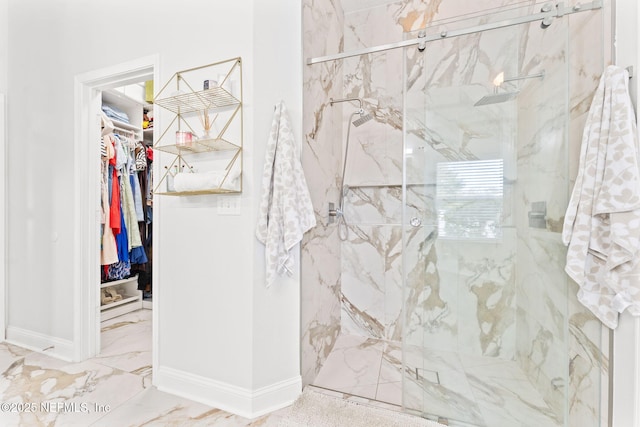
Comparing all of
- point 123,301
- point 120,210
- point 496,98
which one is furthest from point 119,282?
point 496,98

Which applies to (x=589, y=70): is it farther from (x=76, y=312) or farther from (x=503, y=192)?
(x=76, y=312)

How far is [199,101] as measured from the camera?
1.65 meters

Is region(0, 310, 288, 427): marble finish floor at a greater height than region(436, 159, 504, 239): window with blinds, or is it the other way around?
region(436, 159, 504, 239): window with blinds

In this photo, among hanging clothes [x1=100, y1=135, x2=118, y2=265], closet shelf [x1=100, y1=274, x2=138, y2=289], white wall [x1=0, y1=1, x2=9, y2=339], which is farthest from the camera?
closet shelf [x1=100, y1=274, x2=138, y2=289]

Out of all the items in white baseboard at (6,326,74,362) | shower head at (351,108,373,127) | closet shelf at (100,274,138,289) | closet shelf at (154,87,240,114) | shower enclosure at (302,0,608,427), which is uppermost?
shower head at (351,108,373,127)

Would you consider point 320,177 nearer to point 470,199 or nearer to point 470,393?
point 470,199

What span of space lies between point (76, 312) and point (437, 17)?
365 centimetres

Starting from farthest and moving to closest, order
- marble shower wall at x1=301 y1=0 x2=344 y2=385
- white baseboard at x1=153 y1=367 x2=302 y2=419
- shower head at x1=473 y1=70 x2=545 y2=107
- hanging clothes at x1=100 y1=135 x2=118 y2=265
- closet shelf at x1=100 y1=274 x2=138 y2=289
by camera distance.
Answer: closet shelf at x1=100 y1=274 x2=138 y2=289 → hanging clothes at x1=100 y1=135 x2=118 y2=265 → marble shower wall at x1=301 y1=0 x2=344 y2=385 → white baseboard at x1=153 y1=367 x2=302 y2=419 → shower head at x1=473 y1=70 x2=545 y2=107

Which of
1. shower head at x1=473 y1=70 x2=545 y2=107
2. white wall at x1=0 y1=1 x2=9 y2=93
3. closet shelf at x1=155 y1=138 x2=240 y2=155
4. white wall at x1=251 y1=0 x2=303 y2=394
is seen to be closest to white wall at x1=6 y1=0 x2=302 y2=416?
white wall at x1=251 y1=0 x2=303 y2=394

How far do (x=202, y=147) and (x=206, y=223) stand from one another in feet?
1.42

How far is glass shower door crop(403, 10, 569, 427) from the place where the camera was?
141 centimetres

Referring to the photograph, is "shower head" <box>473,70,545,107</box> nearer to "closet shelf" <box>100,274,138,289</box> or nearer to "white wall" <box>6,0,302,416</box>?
"white wall" <box>6,0,302,416</box>

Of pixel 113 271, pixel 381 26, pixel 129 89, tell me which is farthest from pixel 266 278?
pixel 129 89

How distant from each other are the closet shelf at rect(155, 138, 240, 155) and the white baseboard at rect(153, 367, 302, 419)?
51.8 inches
